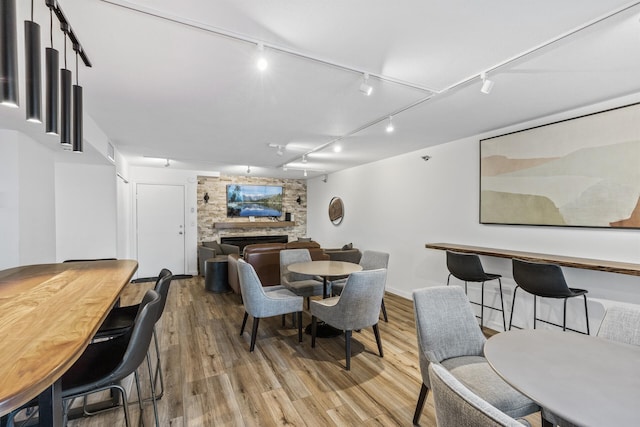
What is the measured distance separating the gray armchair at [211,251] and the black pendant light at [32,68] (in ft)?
15.2

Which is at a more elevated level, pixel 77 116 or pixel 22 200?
pixel 77 116

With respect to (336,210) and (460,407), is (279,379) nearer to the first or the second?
(460,407)

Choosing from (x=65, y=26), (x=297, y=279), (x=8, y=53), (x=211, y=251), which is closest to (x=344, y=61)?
(x=65, y=26)

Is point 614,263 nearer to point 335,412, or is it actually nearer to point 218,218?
point 335,412

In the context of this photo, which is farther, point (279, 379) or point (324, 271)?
point (324, 271)

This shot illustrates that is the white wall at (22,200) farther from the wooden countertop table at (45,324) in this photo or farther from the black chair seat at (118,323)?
the black chair seat at (118,323)

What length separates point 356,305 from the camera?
104 inches

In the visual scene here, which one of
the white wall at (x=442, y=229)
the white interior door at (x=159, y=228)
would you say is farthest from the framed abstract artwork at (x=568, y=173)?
the white interior door at (x=159, y=228)

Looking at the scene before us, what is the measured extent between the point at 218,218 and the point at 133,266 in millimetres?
4751

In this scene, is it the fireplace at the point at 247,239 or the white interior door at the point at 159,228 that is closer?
the white interior door at the point at 159,228

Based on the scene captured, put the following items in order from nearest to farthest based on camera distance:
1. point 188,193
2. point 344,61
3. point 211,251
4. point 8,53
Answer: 1. point 8,53
2. point 344,61
3. point 211,251
4. point 188,193

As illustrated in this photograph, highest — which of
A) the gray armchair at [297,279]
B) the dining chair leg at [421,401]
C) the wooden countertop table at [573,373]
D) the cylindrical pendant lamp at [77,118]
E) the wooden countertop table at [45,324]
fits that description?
the cylindrical pendant lamp at [77,118]

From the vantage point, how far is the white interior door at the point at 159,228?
6293 mm

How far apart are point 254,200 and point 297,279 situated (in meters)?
4.09
